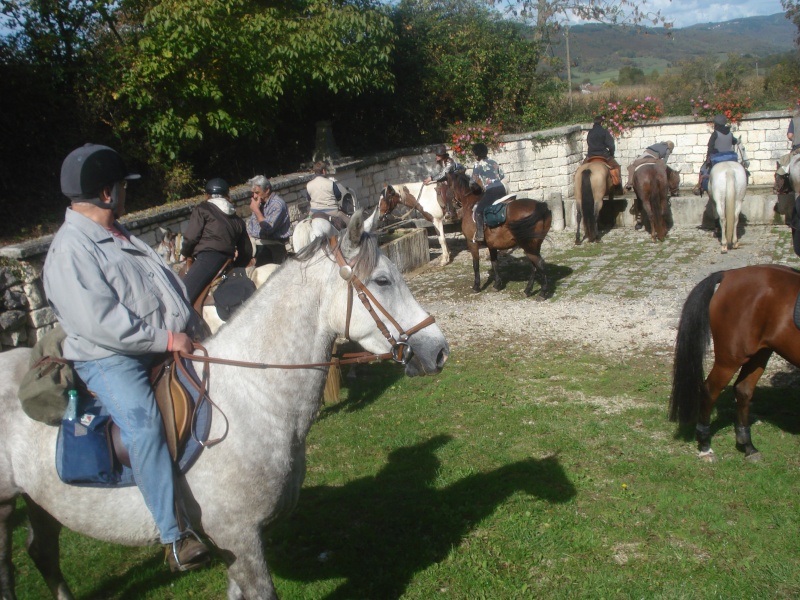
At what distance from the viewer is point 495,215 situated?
11.0 metres

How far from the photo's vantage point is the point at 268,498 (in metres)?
3.19

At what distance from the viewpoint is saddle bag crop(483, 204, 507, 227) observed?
10977 millimetres

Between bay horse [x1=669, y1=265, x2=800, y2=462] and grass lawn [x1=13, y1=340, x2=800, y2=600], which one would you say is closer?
grass lawn [x1=13, y1=340, x2=800, y2=600]

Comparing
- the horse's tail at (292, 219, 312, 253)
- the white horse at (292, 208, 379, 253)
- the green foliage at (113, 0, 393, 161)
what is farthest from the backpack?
the green foliage at (113, 0, 393, 161)

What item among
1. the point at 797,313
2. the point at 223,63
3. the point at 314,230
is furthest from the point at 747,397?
the point at 223,63

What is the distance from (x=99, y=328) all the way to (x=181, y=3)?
9.72m

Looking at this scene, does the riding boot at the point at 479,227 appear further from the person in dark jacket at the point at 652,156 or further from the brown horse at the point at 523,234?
the person in dark jacket at the point at 652,156

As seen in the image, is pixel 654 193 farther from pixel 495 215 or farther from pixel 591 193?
pixel 495 215

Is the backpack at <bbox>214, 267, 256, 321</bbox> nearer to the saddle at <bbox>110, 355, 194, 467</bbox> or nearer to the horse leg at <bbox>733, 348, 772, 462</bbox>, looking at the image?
the saddle at <bbox>110, 355, 194, 467</bbox>

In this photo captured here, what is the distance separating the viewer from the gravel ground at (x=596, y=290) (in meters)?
8.80

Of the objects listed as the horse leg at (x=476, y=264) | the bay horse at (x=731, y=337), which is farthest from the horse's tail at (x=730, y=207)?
the bay horse at (x=731, y=337)

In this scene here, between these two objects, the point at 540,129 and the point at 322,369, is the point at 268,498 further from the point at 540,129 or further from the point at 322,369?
the point at 540,129

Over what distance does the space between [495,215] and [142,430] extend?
8708 mm

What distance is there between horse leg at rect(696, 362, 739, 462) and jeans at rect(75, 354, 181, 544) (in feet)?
13.8
